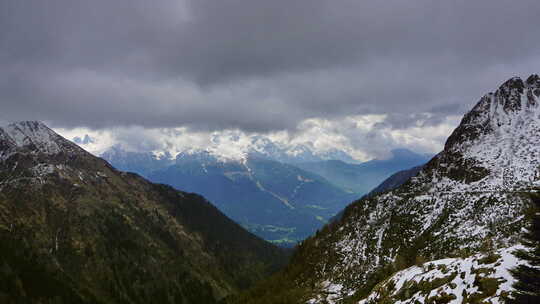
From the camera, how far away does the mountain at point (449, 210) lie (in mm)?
94875

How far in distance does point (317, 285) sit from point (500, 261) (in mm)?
104568

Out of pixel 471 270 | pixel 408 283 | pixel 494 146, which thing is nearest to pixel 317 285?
pixel 494 146

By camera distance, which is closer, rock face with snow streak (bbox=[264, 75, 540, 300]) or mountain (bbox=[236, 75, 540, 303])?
mountain (bbox=[236, 75, 540, 303])

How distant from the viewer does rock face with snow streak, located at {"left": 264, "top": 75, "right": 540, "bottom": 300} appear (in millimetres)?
95125

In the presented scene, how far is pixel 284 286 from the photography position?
156 m

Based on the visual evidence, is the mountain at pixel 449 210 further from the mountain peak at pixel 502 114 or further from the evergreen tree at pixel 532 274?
the evergreen tree at pixel 532 274

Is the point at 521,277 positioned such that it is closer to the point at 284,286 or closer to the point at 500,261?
the point at 500,261

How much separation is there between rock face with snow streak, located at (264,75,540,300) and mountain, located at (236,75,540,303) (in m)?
0.30

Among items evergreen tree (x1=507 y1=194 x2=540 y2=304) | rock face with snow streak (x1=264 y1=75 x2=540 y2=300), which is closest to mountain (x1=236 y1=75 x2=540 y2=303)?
rock face with snow streak (x1=264 y1=75 x2=540 y2=300)

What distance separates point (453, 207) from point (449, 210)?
62.8 inches

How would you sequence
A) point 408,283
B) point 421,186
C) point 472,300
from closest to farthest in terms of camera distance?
point 472,300, point 408,283, point 421,186

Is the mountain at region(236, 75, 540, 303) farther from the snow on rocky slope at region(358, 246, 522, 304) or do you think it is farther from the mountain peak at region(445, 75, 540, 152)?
the snow on rocky slope at region(358, 246, 522, 304)

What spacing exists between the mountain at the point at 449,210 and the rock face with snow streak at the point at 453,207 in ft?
1.00

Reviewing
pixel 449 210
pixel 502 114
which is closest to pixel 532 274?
pixel 449 210
